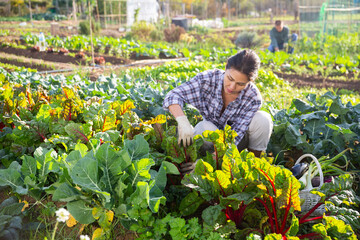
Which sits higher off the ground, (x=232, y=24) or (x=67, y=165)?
(x=232, y=24)

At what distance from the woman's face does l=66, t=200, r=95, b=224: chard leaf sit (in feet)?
4.43

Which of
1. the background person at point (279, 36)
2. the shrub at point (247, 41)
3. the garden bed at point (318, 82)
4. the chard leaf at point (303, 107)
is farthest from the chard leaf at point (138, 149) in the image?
the shrub at point (247, 41)

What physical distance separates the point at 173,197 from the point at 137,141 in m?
0.41

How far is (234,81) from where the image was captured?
8.43 ft

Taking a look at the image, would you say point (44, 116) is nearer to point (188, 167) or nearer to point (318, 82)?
point (188, 167)

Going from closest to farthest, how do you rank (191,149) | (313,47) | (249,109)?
(191,149) → (249,109) → (313,47)

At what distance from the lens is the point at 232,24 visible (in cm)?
2277

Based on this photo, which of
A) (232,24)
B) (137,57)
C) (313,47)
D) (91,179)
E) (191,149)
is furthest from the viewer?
(232,24)

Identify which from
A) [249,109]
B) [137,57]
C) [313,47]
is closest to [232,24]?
[313,47]

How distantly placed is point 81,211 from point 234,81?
1.40m

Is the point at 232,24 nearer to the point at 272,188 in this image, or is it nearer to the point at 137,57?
the point at 137,57

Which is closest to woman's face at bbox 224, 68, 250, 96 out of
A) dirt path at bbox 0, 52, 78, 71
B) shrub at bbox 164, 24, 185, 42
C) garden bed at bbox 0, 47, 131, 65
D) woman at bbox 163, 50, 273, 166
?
woman at bbox 163, 50, 273, 166

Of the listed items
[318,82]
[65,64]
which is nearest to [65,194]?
[318,82]

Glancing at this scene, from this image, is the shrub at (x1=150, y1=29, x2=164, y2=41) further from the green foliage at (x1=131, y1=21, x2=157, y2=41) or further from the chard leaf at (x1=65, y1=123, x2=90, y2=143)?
the chard leaf at (x1=65, y1=123, x2=90, y2=143)
